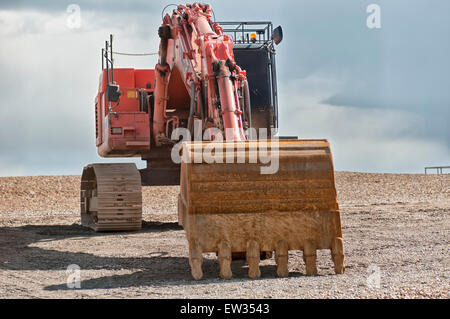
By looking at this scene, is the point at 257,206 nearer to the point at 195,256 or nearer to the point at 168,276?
the point at 195,256

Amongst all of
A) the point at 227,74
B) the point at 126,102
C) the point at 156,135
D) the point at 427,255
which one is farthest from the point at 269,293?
the point at 126,102

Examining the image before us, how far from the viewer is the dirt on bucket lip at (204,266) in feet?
18.0

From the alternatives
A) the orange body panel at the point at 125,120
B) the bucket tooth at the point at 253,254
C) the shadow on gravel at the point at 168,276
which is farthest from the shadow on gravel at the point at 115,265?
the orange body panel at the point at 125,120

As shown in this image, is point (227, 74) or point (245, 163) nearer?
point (245, 163)

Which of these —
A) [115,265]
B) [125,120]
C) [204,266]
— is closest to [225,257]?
[204,266]

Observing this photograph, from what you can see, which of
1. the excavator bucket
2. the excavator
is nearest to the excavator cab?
the excavator

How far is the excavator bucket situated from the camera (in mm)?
6250

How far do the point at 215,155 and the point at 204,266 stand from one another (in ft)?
5.35

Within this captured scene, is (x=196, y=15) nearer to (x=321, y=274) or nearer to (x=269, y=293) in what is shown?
(x=321, y=274)

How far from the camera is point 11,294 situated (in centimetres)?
578

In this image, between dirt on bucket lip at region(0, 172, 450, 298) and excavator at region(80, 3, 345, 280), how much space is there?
0.38 m

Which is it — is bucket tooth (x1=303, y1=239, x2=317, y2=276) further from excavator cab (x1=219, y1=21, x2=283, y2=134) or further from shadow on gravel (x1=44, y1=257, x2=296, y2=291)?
excavator cab (x1=219, y1=21, x2=283, y2=134)

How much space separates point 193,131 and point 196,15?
1.82 m

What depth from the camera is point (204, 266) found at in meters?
7.43
